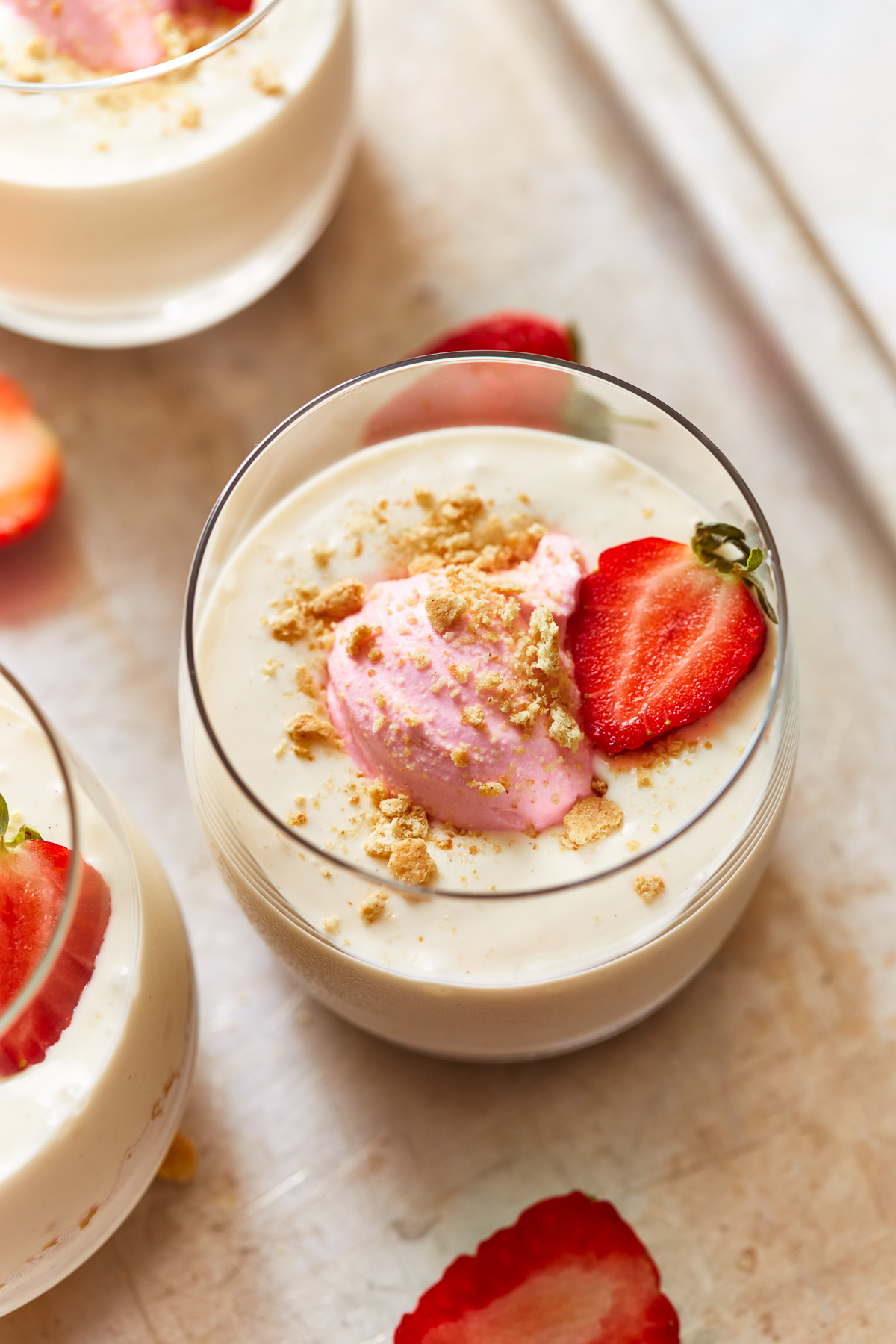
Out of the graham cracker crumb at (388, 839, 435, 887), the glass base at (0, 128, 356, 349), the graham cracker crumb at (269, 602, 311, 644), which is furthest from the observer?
the glass base at (0, 128, 356, 349)

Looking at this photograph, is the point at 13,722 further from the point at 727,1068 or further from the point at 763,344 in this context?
the point at 763,344

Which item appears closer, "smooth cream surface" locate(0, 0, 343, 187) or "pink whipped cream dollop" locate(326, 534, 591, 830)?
"pink whipped cream dollop" locate(326, 534, 591, 830)

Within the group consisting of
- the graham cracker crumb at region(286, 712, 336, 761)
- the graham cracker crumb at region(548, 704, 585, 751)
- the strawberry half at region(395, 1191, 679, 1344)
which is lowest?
the strawberry half at region(395, 1191, 679, 1344)

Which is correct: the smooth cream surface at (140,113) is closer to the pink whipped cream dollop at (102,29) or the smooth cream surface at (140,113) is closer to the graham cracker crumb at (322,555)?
the pink whipped cream dollop at (102,29)

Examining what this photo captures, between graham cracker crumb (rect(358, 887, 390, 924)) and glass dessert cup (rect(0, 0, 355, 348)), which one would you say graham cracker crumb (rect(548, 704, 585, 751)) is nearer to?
graham cracker crumb (rect(358, 887, 390, 924))

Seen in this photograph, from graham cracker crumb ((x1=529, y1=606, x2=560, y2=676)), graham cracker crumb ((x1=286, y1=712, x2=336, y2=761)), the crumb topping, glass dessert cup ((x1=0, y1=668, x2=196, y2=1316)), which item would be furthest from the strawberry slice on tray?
glass dessert cup ((x1=0, y1=668, x2=196, y2=1316))

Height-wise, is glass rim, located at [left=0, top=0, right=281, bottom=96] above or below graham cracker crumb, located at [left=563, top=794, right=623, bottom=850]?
above

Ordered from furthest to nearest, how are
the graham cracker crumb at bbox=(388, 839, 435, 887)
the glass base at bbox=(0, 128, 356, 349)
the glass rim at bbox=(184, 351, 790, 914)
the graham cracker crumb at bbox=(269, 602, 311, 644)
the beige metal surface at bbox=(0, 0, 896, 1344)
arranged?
the glass base at bbox=(0, 128, 356, 349), the beige metal surface at bbox=(0, 0, 896, 1344), the graham cracker crumb at bbox=(269, 602, 311, 644), the graham cracker crumb at bbox=(388, 839, 435, 887), the glass rim at bbox=(184, 351, 790, 914)
